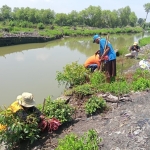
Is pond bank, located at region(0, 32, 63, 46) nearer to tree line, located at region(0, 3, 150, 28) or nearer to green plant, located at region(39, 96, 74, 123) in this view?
tree line, located at region(0, 3, 150, 28)

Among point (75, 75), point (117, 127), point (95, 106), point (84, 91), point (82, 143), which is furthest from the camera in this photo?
point (75, 75)

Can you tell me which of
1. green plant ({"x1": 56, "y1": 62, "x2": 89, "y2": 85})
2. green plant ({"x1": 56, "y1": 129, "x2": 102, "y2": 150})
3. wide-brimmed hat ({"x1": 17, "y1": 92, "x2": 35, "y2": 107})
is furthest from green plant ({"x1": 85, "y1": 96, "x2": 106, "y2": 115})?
green plant ({"x1": 56, "y1": 62, "x2": 89, "y2": 85})

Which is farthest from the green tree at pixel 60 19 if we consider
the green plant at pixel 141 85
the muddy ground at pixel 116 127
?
the muddy ground at pixel 116 127

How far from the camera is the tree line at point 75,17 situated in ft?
153

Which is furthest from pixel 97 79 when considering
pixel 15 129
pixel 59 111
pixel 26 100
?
pixel 15 129

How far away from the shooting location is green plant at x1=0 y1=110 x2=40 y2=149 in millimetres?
3811

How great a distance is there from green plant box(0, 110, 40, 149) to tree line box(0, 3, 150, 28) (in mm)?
35154

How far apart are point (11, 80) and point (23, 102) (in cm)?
538

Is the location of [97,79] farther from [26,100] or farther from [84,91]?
[26,100]

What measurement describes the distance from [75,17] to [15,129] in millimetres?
52953

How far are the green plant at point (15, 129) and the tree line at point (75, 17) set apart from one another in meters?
35.2

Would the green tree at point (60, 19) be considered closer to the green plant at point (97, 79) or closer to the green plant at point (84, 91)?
the green plant at point (97, 79)

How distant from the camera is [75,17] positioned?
180 feet

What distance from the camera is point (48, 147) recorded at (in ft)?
12.9
